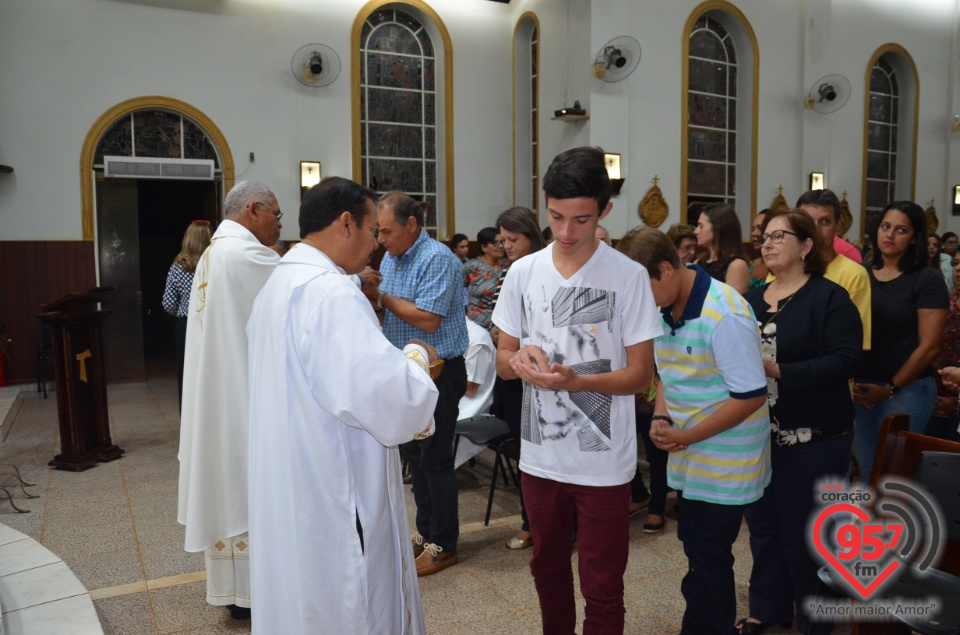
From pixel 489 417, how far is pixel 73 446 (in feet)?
10.5

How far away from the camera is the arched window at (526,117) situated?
→ 11.3 metres

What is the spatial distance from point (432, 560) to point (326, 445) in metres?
1.87

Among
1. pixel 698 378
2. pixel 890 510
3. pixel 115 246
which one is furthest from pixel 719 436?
pixel 115 246

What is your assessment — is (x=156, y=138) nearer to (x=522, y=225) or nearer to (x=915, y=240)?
(x=522, y=225)

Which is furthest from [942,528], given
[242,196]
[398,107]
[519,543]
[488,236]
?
[398,107]

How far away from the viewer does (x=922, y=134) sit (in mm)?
14023

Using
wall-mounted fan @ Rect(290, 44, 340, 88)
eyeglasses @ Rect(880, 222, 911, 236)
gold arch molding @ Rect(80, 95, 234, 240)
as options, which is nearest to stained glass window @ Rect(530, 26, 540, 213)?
wall-mounted fan @ Rect(290, 44, 340, 88)

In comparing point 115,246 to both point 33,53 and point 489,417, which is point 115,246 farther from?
point 489,417

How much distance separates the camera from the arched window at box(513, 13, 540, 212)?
1131cm

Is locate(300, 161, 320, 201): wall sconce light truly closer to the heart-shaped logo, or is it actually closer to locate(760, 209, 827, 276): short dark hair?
locate(760, 209, 827, 276): short dark hair

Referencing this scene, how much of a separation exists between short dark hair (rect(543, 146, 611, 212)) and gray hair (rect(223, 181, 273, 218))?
1587 millimetres

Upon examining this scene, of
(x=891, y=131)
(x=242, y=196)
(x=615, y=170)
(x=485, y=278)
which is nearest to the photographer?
(x=242, y=196)

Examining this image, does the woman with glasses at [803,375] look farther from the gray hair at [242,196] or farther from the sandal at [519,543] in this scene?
the gray hair at [242,196]

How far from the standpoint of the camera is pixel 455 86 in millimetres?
11086
